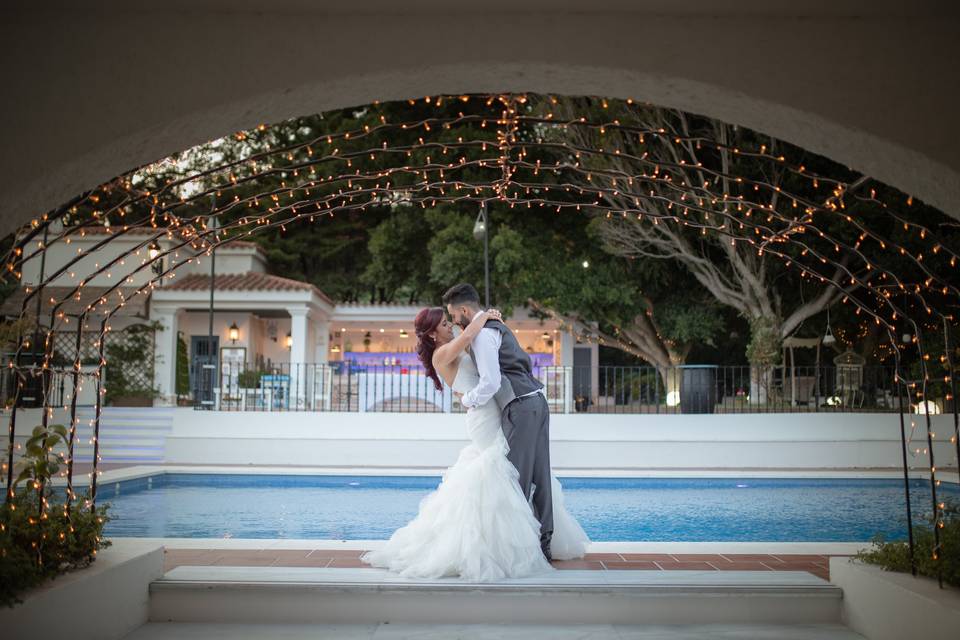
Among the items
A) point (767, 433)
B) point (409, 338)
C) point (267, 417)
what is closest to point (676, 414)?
point (767, 433)

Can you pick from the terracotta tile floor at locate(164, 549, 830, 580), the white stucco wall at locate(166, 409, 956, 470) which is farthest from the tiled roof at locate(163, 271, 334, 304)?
the terracotta tile floor at locate(164, 549, 830, 580)

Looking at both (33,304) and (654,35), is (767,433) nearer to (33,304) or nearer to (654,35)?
(654,35)

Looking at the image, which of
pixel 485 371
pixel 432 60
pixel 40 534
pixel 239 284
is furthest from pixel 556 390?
pixel 432 60

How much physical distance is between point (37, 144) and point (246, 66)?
80 centimetres

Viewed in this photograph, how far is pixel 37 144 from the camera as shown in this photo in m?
2.95

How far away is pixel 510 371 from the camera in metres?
5.37

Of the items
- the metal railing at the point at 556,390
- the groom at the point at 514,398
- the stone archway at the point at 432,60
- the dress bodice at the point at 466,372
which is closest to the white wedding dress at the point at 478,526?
Answer: the dress bodice at the point at 466,372

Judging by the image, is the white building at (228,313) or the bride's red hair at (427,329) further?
the white building at (228,313)

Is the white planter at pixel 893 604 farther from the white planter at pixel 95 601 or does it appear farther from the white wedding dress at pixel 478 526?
the white planter at pixel 95 601

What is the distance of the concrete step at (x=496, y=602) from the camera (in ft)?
14.5

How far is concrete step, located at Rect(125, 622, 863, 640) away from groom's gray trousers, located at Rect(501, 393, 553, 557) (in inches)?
37.1

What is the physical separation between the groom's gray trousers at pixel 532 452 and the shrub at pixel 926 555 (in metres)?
1.85

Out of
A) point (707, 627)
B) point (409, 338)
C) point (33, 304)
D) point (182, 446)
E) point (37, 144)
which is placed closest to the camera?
point (37, 144)

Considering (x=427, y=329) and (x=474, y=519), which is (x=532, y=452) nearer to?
(x=474, y=519)
